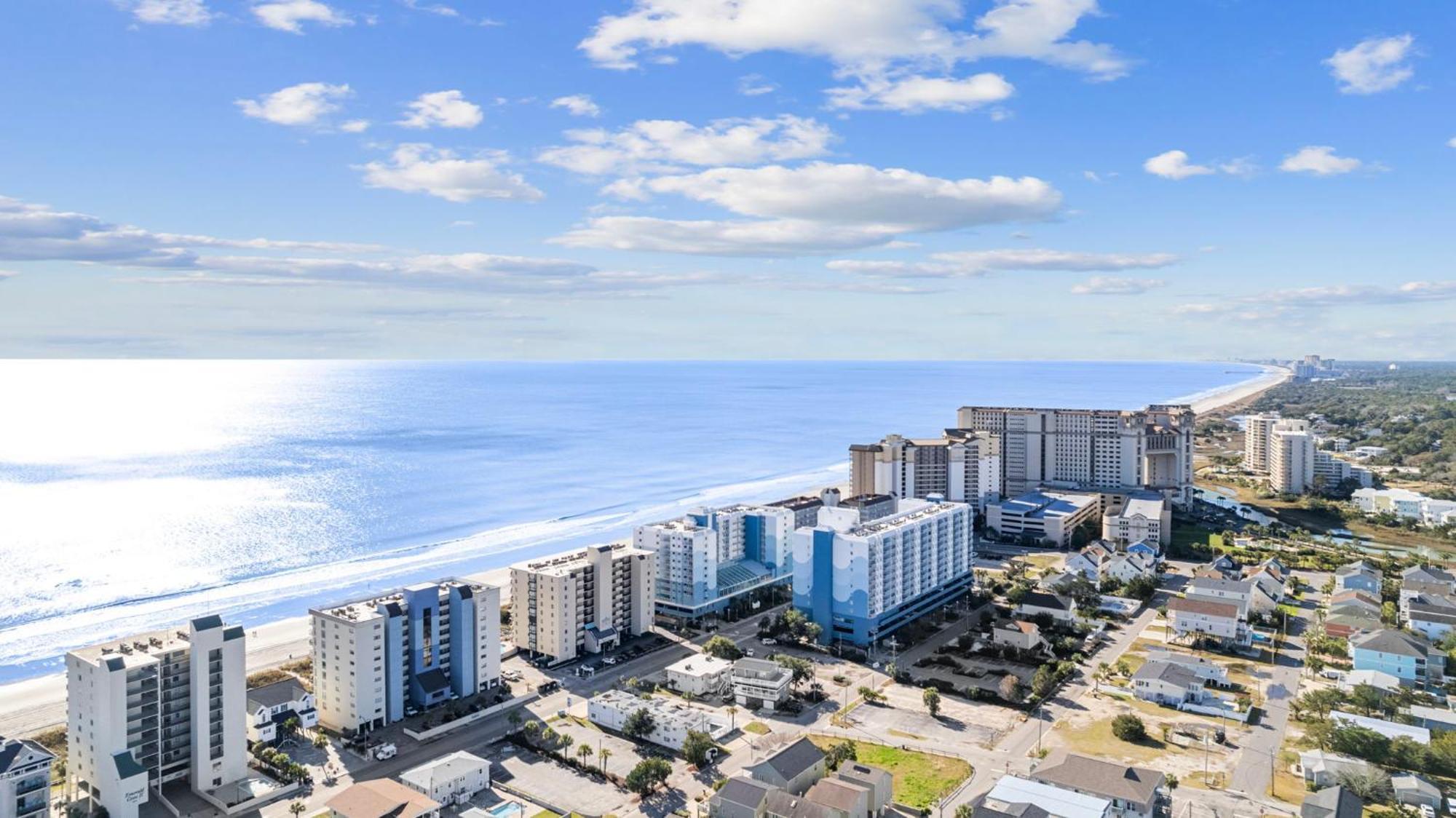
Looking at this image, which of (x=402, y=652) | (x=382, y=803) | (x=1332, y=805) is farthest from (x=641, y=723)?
(x=1332, y=805)

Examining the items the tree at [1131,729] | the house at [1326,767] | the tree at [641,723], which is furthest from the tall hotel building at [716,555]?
the house at [1326,767]

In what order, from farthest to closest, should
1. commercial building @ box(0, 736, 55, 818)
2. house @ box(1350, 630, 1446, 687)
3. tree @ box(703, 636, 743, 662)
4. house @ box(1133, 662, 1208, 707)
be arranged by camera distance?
tree @ box(703, 636, 743, 662) < house @ box(1350, 630, 1446, 687) < house @ box(1133, 662, 1208, 707) < commercial building @ box(0, 736, 55, 818)

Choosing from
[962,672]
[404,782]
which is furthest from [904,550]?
[404,782]

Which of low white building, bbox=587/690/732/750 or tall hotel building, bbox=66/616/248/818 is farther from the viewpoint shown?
low white building, bbox=587/690/732/750

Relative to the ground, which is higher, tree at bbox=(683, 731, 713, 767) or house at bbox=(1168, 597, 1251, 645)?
house at bbox=(1168, 597, 1251, 645)

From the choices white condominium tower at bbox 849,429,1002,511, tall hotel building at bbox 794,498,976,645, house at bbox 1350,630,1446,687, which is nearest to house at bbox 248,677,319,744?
tall hotel building at bbox 794,498,976,645

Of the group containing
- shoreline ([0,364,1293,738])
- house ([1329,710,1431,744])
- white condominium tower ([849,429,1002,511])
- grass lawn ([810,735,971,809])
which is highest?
white condominium tower ([849,429,1002,511])

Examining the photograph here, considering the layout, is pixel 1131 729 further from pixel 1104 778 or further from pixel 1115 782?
pixel 1115 782

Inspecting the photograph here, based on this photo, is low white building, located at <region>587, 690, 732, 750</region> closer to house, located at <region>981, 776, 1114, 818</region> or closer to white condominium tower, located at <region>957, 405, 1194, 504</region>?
house, located at <region>981, 776, 1114, 818</region>
